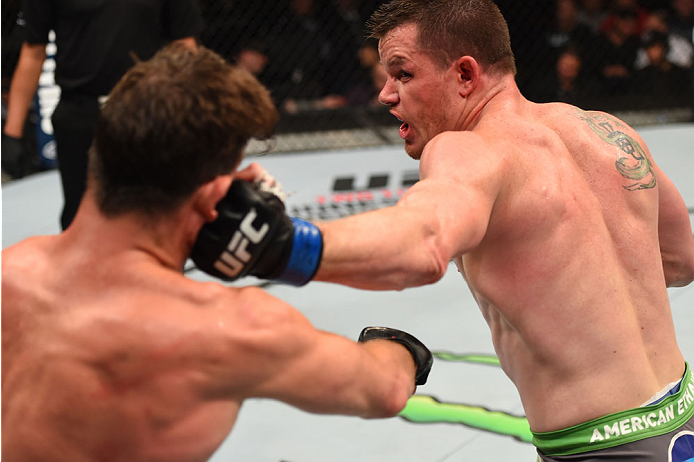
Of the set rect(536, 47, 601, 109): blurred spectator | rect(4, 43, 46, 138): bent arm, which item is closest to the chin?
rect(4, 43, 46, 138): bent arm

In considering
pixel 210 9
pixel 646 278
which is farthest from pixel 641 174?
pixel 210 9

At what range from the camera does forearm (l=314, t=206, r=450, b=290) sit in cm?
106

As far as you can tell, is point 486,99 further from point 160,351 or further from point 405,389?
point 160,351

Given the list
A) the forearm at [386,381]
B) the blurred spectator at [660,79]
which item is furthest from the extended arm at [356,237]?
the blurred spectator at [660,79]

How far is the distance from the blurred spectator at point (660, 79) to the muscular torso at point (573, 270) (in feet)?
16.0

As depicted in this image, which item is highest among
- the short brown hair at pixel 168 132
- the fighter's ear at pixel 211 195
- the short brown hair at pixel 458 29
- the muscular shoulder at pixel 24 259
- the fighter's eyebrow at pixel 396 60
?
the short brown hair at pixel 168 132

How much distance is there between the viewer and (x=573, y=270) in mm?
1293

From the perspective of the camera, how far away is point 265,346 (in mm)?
950

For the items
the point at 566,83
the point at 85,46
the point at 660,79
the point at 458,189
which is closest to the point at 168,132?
the point at 458,189

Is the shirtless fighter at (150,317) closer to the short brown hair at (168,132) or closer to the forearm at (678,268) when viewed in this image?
the short brown hair at (168,132)

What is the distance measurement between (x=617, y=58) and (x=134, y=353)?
223 inches

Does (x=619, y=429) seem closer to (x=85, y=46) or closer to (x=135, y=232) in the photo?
(x=135, y=232)

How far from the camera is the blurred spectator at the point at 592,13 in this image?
235 inches

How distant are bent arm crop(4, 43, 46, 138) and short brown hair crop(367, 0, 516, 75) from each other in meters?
1.85
